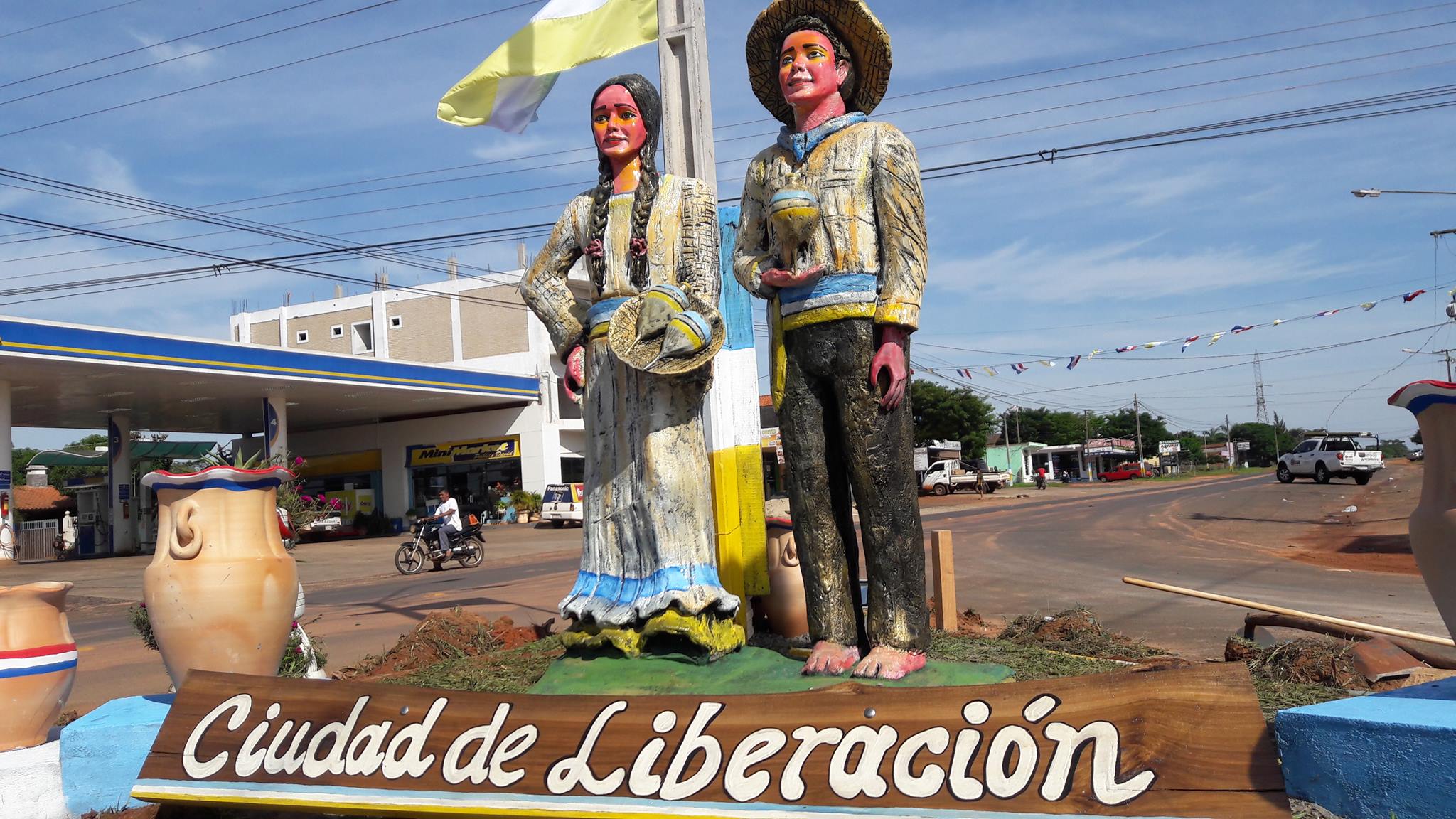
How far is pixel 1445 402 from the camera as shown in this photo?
2.61m

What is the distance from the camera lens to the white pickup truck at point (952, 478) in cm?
A: 3988

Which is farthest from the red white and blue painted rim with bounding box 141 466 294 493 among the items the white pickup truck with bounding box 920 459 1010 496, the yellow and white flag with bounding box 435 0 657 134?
the white pickup truck with bounding box 920 459 1010 496

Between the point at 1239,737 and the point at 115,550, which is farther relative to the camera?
the point at 115,550

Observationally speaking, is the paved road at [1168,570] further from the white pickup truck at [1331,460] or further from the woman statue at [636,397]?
the white pickup truck at [1331,460]

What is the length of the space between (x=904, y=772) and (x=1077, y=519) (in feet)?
68.6

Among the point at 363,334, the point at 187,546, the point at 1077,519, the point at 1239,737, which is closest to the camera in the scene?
the point at 1239,737

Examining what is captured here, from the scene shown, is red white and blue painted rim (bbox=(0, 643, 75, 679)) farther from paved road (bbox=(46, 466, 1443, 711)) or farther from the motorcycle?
the motorcycle

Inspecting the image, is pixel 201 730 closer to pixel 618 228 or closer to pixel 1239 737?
pixel 618 228

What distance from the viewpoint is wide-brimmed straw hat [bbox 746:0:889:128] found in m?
4.03

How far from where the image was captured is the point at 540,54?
6434 mm

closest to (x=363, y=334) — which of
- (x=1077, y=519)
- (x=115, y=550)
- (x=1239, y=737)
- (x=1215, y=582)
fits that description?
(x=115, y=550)

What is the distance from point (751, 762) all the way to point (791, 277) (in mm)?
1804

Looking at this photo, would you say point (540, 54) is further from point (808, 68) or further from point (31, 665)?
point (31, 665)

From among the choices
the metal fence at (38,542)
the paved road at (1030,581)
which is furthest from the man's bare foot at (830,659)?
the metal fence at (38,542)
